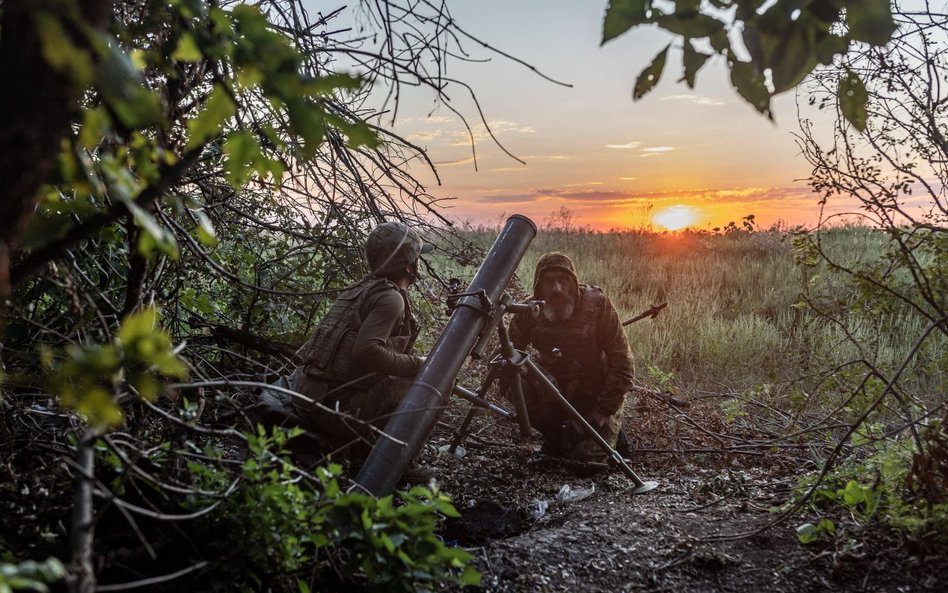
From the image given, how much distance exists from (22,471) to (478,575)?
170cm

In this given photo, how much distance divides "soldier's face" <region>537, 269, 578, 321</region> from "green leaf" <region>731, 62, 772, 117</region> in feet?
12.1

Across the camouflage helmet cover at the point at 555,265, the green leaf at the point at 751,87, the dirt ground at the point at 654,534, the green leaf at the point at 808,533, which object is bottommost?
the dirt ground at the point at 654,534

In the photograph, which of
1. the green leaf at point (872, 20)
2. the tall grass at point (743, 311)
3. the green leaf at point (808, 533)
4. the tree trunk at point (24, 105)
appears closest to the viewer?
the tree trunk at point (24, 105)

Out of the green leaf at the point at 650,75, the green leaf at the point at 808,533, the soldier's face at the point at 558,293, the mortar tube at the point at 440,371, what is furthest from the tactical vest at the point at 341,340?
the green leaf at the point at 650,75

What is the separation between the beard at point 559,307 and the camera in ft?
17.2

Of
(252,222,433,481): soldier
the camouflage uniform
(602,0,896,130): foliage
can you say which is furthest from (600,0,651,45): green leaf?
the camouflage uniform

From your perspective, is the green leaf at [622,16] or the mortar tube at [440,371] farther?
the mortar tube at [440,371]

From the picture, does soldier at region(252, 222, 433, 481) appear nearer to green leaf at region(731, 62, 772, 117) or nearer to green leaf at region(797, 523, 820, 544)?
green leaf at region(797, 523, 820, 544)

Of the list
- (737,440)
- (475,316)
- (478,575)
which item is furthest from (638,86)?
(737,440)

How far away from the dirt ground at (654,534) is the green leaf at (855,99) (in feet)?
6.73

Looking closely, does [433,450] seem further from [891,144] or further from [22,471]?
[891,144]

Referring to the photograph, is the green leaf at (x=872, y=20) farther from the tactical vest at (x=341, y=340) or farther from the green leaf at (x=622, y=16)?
the tactical vest at (x=341, y=340)

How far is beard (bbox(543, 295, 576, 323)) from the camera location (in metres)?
5.23

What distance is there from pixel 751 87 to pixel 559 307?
12.4 ft
